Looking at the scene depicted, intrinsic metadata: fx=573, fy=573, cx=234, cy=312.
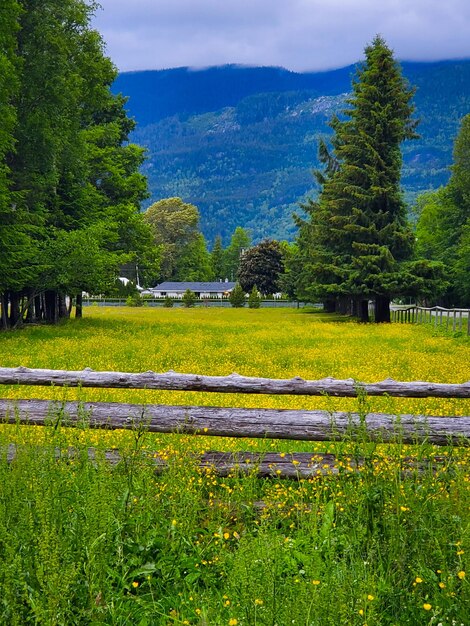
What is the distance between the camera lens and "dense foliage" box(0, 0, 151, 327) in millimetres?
24812

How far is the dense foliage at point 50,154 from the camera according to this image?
81.4 feet

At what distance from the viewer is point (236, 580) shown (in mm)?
3217

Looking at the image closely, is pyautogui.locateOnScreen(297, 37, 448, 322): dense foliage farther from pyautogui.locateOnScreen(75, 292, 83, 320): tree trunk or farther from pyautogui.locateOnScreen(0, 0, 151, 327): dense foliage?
pyautogui.locateOnScreen(75, 292, 83, 320): tree trunk

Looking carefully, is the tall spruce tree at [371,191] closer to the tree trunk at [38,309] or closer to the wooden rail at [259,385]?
the tree trunk at [38,309]

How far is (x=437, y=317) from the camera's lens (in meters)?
35.9

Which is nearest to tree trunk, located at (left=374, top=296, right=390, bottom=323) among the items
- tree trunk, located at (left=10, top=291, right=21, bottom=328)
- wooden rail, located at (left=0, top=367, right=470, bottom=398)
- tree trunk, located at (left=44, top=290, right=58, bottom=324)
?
tree trunk, located at (left=44, top=290, right=58, bottom=324)

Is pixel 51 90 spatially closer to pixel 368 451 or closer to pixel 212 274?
pixel 368 451

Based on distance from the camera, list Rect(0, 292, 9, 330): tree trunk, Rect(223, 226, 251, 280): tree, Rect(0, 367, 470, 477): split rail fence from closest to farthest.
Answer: Rect(0, 367, 470, 477): split rail fence
Rect(0, 292, 9, 330): tree trunk
Rect(223, 226, 251, 280): tree

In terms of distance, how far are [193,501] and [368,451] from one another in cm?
153

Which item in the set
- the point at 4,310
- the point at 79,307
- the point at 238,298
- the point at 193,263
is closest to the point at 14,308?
the point at 4,310

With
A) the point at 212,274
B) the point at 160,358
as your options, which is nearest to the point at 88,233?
the point at 160,358

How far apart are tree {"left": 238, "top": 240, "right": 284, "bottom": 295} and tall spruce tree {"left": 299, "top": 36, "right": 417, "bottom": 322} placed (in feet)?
238

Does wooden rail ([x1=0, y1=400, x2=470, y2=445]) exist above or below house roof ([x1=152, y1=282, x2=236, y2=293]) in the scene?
below

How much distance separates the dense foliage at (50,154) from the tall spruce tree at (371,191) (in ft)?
51.1
